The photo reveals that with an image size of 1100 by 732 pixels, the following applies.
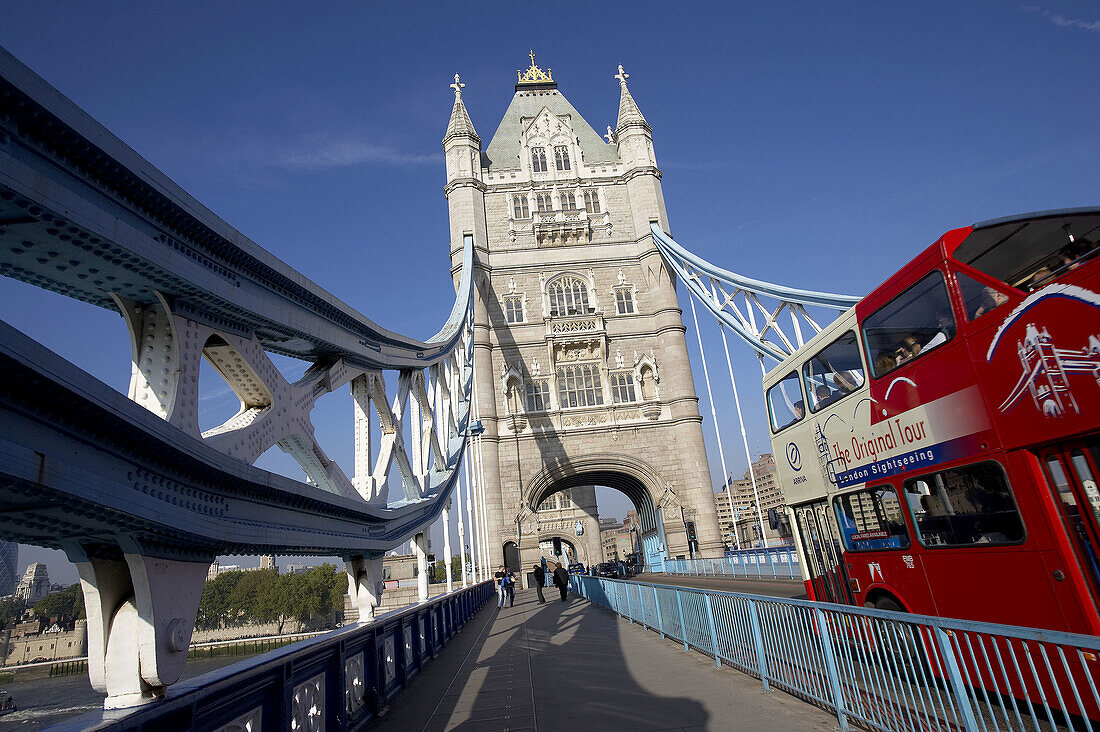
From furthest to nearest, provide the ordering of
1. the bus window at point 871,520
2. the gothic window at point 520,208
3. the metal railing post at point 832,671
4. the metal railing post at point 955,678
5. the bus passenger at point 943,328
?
the gothic window at point 520,208 < the bus window at point 871,520 < the bus passenger at point 943,328 < the metal railing post at point 832,671 < the metal railing post at point 955,678

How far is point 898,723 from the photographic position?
380 centimetres

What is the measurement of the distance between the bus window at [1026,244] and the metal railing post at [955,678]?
2.96m

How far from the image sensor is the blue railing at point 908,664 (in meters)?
3.06

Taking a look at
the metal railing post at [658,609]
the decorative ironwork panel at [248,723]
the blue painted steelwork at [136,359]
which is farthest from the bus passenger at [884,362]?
the decorative ironwork panel at [248,723]

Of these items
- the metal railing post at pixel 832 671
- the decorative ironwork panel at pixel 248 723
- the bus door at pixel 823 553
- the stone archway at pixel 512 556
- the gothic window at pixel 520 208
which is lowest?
the metal railing post at pixel 832 671

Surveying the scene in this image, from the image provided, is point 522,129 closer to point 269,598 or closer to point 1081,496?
point 269,598

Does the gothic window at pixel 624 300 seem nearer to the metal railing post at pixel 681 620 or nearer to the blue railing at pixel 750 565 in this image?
the blue railing at pixel 750 565

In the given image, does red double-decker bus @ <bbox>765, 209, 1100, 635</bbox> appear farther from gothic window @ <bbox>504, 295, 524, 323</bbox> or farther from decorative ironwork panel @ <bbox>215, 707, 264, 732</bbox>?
gothic window @ <bbox>504, 295, 524, 323</bbox>

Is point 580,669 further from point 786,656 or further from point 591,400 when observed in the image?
point 591,400

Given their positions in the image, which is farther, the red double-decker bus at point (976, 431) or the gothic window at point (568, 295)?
the gothic window at point (568, 295)

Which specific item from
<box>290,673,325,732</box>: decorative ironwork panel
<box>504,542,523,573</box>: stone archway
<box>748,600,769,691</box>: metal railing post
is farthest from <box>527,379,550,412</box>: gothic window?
<box>290,673,325,732</box>: decorative ironwork panel

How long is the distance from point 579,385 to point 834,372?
21136mm

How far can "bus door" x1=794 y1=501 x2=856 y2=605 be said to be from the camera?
6.77m

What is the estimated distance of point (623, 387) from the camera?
2791 centimetres
